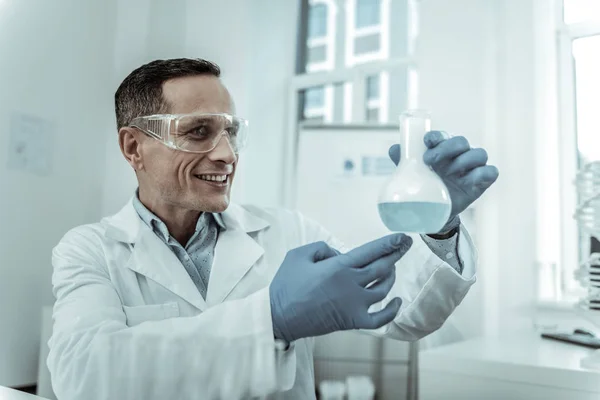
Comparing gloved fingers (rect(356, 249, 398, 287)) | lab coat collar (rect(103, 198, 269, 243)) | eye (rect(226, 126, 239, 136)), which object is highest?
eye (rect(226, 126, 239, 136))

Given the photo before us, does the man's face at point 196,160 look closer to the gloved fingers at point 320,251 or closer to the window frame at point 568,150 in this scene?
the gloved fingers at point 320,251

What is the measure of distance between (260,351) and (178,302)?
0.97 feet

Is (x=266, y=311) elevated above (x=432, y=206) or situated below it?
below

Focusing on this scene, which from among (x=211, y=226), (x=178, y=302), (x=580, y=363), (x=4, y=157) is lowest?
(x=580, y=363)

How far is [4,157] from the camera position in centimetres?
109

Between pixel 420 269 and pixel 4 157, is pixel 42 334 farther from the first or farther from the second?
pixel 420 269

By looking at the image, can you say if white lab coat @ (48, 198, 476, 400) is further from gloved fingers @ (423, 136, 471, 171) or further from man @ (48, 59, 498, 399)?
gloved fingers @ (423, 136, 471, 171)

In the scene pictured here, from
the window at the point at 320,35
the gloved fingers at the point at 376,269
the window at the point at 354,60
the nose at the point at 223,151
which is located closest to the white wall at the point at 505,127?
the window at the point at 354,60

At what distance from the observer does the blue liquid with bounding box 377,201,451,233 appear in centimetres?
65

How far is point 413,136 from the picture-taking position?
717 millimetres

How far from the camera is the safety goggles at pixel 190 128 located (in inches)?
37.6

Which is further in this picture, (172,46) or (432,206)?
(172,46)

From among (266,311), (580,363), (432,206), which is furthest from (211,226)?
(580,363)

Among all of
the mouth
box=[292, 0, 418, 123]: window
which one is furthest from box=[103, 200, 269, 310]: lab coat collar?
box=[292, 0, 418, 123]: window
